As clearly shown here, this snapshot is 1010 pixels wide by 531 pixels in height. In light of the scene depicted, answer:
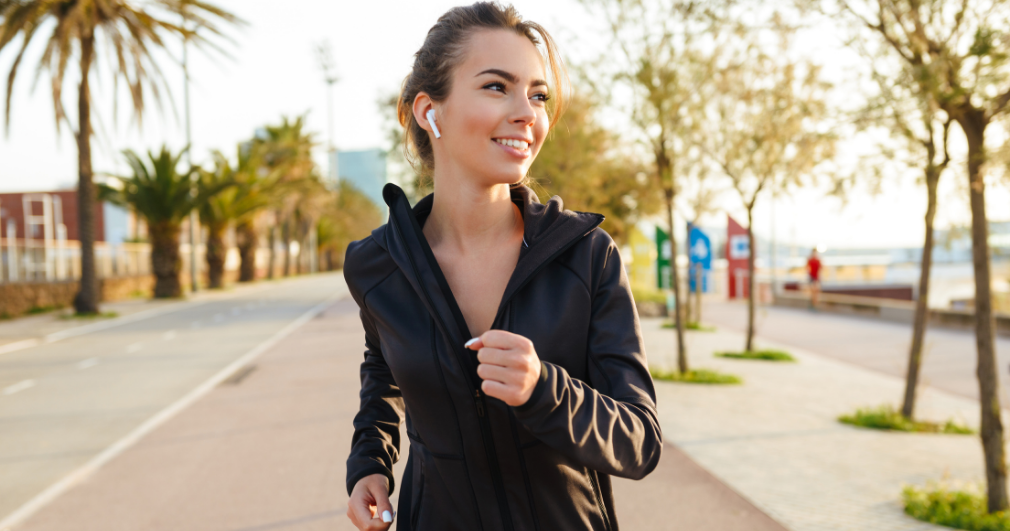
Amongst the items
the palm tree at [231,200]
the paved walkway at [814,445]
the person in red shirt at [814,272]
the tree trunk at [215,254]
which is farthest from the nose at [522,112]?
the tree trunk at [215,254]

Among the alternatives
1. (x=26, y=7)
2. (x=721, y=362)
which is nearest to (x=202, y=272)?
(x=26, y=7)

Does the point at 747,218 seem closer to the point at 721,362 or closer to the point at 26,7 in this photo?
the point at 721,362

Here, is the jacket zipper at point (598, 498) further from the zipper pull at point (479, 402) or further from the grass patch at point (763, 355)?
the grass patch at point (763, 355)

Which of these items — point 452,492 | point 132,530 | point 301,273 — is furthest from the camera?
point 301,273

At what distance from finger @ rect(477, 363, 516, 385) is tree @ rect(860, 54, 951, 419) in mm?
4559

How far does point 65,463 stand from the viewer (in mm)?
6680

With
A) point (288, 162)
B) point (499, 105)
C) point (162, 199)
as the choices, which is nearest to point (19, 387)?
point (499, 105)

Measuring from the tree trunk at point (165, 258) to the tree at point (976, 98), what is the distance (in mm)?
29725

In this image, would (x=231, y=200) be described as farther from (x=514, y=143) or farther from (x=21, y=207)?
(x=21, y=207)

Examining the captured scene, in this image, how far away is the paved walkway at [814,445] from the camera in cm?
523

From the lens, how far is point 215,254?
3884cm

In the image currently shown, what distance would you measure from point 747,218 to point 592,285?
11.6 m

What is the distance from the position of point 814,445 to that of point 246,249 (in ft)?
143

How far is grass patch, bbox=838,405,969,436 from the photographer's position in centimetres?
766
